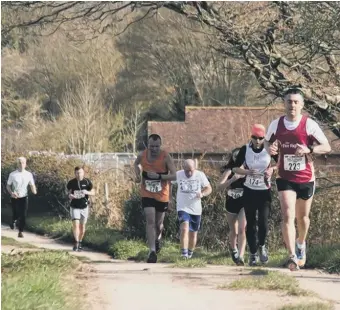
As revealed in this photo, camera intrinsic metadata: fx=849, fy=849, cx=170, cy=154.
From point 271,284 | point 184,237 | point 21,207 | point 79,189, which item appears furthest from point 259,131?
point 21,207

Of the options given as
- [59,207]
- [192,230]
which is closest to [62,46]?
[59,207]

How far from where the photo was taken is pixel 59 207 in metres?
26.8

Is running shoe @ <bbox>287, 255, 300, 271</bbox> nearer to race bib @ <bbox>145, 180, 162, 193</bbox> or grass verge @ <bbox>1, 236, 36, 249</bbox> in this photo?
race bib @ <bbox>145, 180, 162, 193</bbox>

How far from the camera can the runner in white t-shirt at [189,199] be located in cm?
1320

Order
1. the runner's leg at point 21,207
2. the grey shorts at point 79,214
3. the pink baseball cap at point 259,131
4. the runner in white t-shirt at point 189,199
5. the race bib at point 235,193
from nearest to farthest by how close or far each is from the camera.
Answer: the pink baseball cap at point 259,131 → the race bib at point 235,193 → the runner in white t-shirt at point 189,199 → the grey shorts at point 79,214 → the runner's leg at point 21,207

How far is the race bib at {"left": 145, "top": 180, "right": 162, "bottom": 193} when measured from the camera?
12953 mm

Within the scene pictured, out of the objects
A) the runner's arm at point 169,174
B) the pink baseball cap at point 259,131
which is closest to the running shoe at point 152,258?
the runner's arm at point 169,174

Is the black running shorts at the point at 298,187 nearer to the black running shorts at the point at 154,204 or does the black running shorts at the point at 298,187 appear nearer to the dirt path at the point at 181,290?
the dirt path at the point at 181,290

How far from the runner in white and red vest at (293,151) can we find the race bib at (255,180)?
1.76 m

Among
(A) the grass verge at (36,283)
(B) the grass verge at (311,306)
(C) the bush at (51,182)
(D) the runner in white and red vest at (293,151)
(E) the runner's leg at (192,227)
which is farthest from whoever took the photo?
(C) the bush at (51,182)

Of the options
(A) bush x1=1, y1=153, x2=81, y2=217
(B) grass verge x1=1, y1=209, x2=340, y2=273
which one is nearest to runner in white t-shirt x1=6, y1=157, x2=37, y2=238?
(B) grass verge x1=1, y1=209, x2=340, y2=273

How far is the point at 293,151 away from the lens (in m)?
9.64

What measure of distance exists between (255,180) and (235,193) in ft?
2.38

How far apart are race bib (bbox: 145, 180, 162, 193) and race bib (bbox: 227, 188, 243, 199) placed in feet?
3.75
